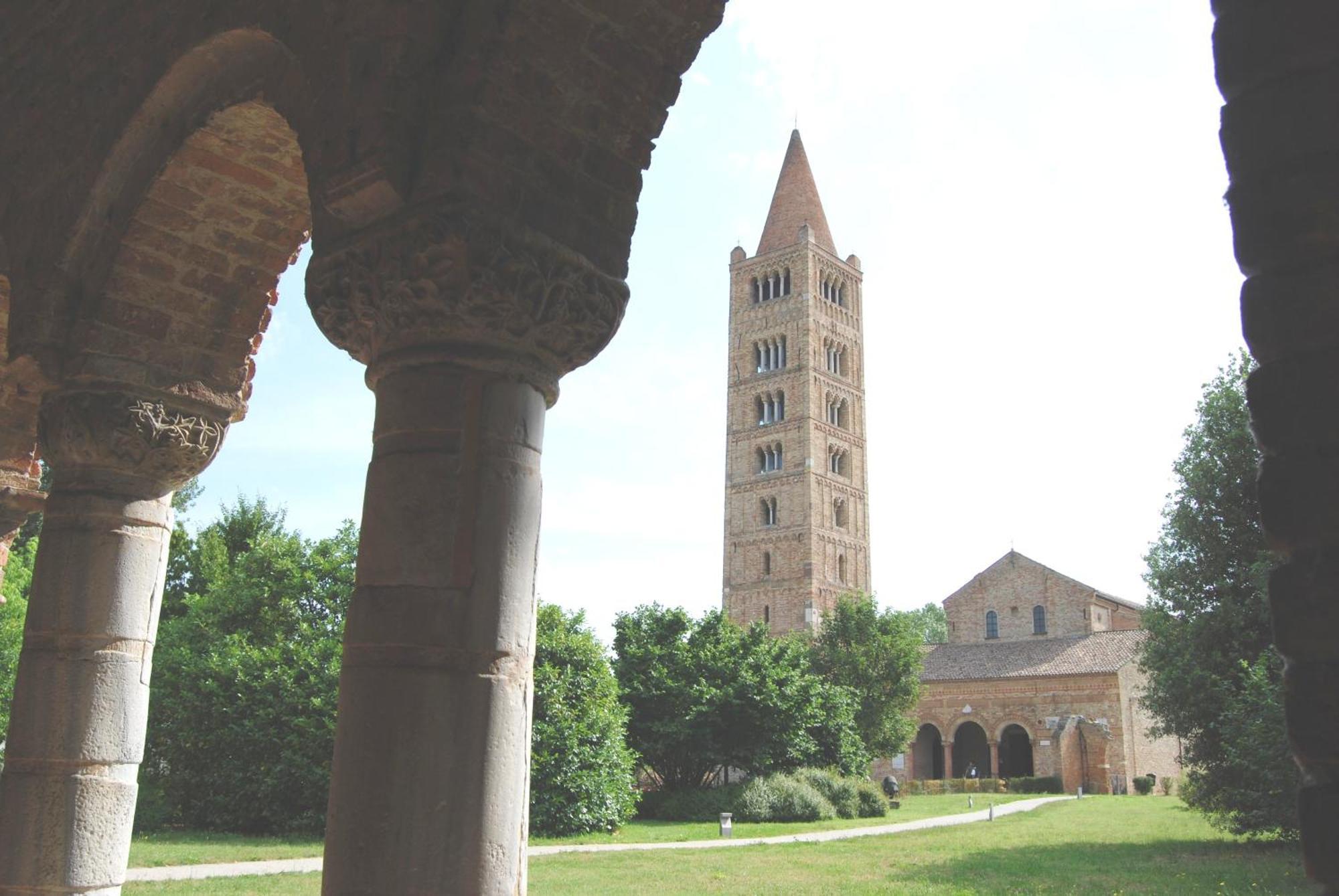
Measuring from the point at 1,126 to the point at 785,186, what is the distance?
191ft

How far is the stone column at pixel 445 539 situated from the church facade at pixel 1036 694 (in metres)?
37.2

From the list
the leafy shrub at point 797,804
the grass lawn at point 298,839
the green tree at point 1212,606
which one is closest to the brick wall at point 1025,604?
the grass lawn at point 298,839

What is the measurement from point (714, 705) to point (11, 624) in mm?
13832

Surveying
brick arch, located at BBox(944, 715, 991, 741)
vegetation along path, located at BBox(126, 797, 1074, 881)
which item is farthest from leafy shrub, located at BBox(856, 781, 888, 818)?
brick arch, located at BBox(944, 715, 991, 741)

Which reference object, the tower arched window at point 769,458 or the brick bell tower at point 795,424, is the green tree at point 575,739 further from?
the tower arched window at point 769,458

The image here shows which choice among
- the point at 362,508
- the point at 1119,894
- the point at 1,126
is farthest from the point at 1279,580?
the point at 1119,894

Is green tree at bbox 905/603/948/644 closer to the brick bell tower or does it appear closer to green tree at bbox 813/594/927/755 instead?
the brick bell tower

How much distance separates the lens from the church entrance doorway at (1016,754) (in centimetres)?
4306

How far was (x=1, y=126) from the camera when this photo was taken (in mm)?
5586

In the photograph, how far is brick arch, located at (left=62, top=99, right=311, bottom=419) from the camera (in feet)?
15.7

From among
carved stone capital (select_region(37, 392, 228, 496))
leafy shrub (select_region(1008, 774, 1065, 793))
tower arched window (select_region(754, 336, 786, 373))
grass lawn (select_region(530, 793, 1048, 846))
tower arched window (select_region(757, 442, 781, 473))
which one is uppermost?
tower arched window (select_region(754, 336, 786, 373))

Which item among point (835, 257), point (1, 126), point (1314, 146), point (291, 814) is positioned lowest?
point (291, 814)

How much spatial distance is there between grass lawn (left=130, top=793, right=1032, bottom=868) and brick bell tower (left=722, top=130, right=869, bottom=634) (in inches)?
1140

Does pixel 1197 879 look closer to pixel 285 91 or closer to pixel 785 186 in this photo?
pixel 285 91
